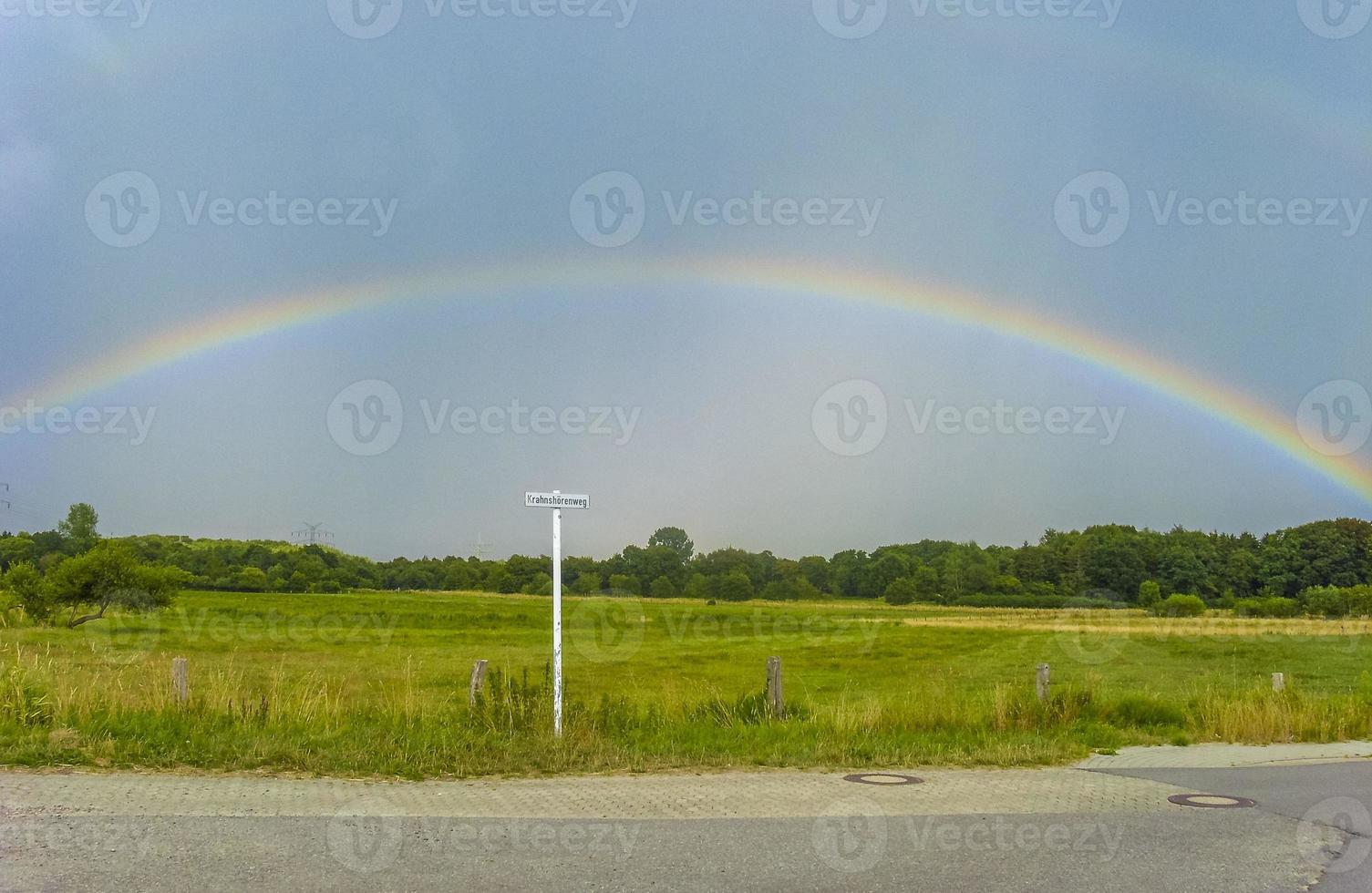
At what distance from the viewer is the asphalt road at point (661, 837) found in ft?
22.1

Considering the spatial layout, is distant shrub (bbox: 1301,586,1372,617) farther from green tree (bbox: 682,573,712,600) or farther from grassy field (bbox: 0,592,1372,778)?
green tree (bbox: 682,573,712,600)

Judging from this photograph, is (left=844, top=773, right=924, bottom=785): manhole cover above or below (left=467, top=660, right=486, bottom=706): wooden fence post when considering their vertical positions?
below

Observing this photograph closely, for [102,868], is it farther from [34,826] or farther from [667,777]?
[667,777]

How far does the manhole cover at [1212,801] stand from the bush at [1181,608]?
10005cm

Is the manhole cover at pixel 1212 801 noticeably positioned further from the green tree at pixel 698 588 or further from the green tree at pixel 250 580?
the green tree at pixel 698 588

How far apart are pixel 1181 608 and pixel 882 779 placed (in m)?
106
